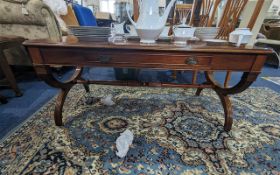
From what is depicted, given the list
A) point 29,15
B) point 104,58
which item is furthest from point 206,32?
point 29,15

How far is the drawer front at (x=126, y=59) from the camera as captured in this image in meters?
0.83

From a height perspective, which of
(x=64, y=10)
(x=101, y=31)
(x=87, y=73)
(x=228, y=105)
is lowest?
(x=87, y=73)

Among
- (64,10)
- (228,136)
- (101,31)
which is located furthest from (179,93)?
(64,10)

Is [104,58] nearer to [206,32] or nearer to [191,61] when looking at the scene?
[191,61]

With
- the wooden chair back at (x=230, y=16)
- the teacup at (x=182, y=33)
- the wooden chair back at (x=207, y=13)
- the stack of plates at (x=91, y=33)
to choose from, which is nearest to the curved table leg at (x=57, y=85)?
the stack of plates at (x=91, y=33)

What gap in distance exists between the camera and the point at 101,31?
3.05 ft

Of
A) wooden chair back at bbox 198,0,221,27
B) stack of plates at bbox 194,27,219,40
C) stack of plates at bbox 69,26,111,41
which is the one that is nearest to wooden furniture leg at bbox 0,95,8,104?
stack of plates at bbox 69,26,111,41

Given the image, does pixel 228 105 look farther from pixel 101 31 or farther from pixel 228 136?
pixel 101 31

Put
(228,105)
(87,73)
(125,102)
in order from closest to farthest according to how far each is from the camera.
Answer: (228,105), (125,102), (87,73)

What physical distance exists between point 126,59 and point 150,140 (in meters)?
0.53

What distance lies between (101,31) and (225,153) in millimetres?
1022

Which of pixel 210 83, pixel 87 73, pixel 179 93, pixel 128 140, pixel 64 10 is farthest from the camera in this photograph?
pixel 64 10

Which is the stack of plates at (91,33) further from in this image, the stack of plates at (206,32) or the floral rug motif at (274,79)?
the floral rug motif at (274,79)

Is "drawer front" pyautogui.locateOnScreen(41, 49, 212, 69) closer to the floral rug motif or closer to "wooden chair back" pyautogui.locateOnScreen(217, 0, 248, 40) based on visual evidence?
"wooden chair back" pyautogui.locateOnScreen(217, 0, 248, 40)
